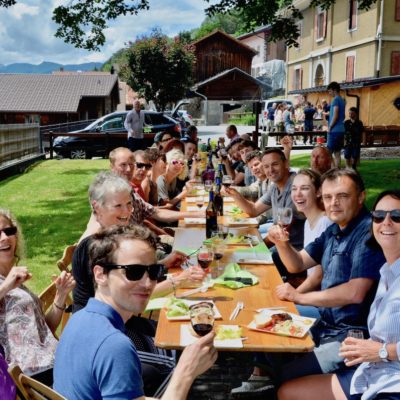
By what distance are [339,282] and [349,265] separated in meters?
0.12

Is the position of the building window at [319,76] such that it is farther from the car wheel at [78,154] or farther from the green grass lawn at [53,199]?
the car wheel at [78,154]

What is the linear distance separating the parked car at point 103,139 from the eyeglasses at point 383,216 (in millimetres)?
16673

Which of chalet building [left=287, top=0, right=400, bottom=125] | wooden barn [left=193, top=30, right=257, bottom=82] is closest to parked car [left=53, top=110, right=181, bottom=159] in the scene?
chalet building [left=287, top=0, right=400, bottom=125]

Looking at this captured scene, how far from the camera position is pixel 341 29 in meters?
28.7

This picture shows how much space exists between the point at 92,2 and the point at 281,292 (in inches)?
400

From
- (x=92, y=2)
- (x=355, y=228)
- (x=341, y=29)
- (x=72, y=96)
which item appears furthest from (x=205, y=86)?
(x=355, y=228)

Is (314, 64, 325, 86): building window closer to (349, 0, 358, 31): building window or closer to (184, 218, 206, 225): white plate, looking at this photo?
(349, 0, 358, 31): building window

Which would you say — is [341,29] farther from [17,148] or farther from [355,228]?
[355,228]

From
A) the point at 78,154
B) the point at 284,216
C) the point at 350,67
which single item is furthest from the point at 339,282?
the point at 350,67

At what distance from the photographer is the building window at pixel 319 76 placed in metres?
32.2

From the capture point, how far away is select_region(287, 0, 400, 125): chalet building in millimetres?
21312

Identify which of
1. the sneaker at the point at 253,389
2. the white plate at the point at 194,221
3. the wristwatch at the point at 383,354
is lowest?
the sneaker at the point at 253,389

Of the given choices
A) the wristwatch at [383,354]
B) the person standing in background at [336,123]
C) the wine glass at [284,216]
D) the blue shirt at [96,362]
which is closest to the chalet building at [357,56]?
the person standing in background at [336,123]

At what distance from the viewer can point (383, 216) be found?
2.62 meters
